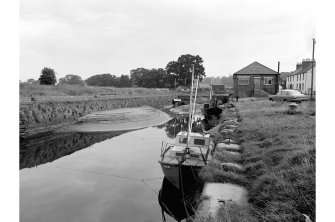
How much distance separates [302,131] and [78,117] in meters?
26.1

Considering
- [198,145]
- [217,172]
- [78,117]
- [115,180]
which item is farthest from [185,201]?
[78,117]

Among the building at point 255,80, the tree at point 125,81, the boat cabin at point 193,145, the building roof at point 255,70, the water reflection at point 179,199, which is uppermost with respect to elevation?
the tree at point 125,81

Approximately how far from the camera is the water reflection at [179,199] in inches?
385

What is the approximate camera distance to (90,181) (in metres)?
12.8

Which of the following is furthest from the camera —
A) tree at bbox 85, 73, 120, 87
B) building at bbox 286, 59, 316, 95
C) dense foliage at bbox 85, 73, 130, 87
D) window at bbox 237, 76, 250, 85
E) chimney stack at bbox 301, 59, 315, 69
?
tree at bbox 85, 73, 120, 87

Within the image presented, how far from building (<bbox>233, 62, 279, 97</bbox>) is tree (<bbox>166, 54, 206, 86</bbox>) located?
50536 mm

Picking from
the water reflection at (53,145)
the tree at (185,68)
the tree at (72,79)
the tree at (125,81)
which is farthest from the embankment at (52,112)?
the tree at (72,79)

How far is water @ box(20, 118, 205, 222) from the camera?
977 centimetres

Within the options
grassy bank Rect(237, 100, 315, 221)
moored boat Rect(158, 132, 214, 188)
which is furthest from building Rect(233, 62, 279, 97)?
moored boat Rect(158, 132, 214, 188)

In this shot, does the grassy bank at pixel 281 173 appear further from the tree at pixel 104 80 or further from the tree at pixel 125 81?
the tree at pixel 104 80

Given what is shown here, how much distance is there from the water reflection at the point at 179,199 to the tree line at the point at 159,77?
72445mm

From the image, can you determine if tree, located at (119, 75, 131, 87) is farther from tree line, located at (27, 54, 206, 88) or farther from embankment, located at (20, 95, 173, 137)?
embankment, located at (20, 95, 173, 137)

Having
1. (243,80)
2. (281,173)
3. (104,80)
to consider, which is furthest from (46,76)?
(104,80)

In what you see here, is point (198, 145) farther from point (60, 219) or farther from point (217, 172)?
point (60, 219)
